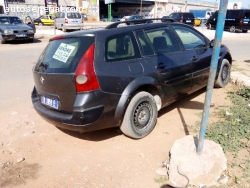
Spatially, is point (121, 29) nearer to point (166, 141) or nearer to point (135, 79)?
point (135, 79)

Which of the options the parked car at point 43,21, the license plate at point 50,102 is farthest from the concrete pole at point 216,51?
the parked car at point 43,21

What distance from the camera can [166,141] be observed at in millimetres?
3402

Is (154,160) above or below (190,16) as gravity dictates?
below

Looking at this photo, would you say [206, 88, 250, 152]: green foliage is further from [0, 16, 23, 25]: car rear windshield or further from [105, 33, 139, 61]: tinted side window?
[0, 16, 23, 25]: car rear windshield

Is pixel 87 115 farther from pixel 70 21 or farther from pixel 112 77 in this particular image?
pixel 70 21

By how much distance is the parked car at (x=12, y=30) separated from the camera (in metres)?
13.2

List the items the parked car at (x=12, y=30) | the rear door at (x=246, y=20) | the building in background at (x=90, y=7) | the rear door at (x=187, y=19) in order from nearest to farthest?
the parked car at (x=12, y=30), the rear door at (x=246, y=20), the rear door at (x=187, y=19), the building in background at (x=90, y=7)

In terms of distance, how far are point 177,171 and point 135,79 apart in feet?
4.34

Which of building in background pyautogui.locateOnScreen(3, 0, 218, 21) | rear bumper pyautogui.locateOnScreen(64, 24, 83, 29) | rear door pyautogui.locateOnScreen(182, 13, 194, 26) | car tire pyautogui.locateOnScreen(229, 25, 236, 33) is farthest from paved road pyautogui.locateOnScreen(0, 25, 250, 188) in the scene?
building in background pyautogui.locateOnScreen(3, 0, 218, 21)

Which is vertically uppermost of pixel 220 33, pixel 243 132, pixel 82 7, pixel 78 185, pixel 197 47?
pixel 82 7


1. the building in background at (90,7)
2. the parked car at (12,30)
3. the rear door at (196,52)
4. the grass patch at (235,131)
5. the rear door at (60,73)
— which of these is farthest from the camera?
the building in background at (90,7)

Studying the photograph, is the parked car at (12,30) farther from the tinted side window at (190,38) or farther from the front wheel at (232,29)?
the front wheel at (232,29)

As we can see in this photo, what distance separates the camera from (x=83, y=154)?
3184 mm

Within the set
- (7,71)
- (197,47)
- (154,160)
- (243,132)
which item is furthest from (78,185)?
(7,71)
